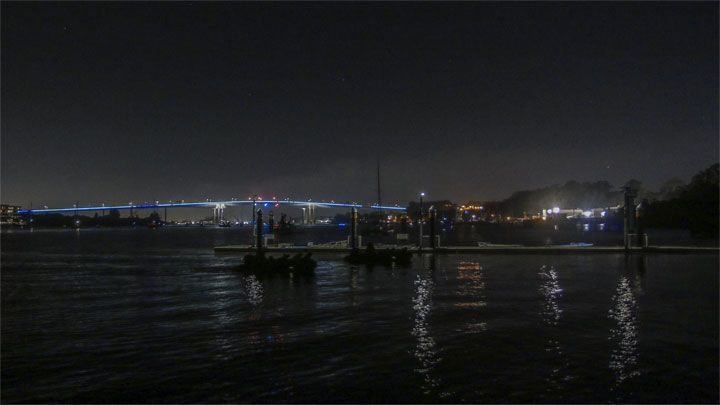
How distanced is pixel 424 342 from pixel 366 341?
118 cm

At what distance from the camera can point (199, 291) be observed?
19.6 meters

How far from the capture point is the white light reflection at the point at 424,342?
29.1 feet

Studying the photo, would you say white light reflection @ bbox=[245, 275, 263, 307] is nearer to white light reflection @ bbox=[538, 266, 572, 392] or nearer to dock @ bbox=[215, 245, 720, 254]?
white light reflection @ bbox=[538, 266, 572, 392]

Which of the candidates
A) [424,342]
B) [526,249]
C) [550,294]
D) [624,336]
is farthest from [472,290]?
[526,249]

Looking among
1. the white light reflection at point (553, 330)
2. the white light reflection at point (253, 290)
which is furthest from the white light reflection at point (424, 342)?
the white light reflection at point (253, 290)

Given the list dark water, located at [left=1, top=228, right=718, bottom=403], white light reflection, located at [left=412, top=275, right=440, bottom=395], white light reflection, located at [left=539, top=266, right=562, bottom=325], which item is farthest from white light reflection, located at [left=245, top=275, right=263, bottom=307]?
white light reflection, located at [left=539, top=266, right=562, bottom=325]

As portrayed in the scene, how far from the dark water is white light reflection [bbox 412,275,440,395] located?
0.15ft

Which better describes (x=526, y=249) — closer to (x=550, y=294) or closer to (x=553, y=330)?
(x=550, y=294)

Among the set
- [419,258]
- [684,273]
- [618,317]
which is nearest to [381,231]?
[419,258]

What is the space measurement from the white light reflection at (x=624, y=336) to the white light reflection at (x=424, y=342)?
9.63ft

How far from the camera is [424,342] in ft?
36.8

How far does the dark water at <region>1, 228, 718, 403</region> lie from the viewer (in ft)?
27.6

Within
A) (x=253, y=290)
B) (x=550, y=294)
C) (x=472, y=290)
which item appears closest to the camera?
(x=550, y=294)

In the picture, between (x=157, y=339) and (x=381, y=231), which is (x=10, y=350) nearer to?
(x=157, y=339)
